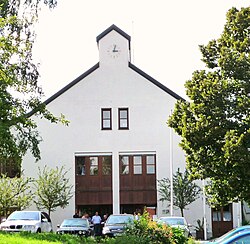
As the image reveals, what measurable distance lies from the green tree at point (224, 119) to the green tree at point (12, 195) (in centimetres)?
1693

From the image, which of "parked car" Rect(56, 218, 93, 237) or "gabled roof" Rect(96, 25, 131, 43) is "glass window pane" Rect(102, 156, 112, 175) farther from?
"parked car" Rect(56, 218, 93, 237)

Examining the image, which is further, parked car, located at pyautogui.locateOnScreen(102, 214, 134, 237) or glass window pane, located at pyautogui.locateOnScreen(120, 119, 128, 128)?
glass window pane, located at pyautogui.locateOnScreen(120, 119, 128, 128)

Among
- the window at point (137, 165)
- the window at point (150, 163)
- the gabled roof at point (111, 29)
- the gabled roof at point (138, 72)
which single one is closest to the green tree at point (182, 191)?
the window at point (150, 163)

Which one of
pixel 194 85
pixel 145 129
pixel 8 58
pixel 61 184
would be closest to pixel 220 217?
pixel 145 129

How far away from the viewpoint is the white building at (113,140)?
149ft

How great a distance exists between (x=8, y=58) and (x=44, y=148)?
1012 inches

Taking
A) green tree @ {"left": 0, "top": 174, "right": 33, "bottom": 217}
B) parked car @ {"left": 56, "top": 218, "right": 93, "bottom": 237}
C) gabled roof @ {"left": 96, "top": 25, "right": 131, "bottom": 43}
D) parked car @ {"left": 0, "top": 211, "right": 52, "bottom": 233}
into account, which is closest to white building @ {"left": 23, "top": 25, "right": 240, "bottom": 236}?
gabled roof @ {"left": 96, "top": 25, "right": 131, "bottom": 43}

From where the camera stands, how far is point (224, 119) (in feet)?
89.7

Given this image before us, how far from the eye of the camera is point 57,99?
46375mm

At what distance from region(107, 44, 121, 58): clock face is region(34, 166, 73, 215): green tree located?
10.0m

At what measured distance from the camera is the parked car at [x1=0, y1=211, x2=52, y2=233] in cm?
2558

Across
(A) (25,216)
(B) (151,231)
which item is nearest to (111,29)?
(A) (25,216)

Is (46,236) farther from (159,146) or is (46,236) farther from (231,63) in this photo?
(159,146)

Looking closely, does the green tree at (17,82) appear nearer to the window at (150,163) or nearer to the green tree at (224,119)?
the green tree at (224,119)
